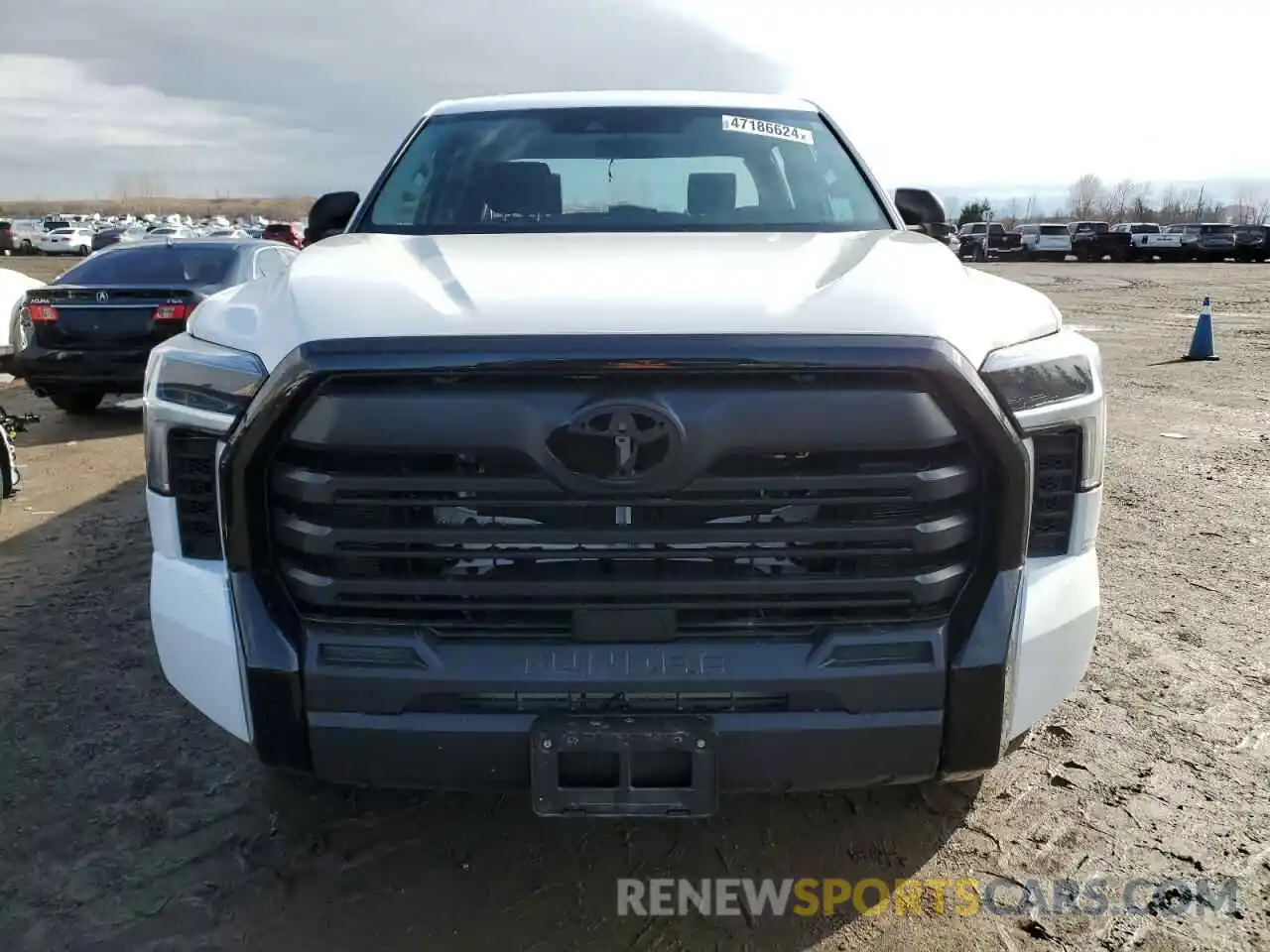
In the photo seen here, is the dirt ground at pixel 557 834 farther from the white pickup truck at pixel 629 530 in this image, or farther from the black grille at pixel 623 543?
the black grille at pixel 623 543

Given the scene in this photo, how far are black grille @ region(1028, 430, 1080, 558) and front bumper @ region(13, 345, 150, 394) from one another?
7.86m

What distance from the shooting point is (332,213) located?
405 centimetres

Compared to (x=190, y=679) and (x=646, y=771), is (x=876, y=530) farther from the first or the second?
(x=190, y=679)

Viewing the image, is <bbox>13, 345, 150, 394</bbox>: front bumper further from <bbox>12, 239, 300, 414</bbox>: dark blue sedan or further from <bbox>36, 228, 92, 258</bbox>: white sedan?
<bbox>36, 228, 92, 258</bbox>: white sedan

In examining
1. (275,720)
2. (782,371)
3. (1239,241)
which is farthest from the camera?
(1239,241)

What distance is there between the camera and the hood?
6.96 feet

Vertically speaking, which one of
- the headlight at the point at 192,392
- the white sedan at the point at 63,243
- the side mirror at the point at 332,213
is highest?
the side mirror at the point at 332,213

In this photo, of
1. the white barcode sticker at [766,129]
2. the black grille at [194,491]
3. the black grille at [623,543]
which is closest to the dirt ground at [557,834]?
the black grille at [623,543]

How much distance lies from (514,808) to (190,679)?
1.04m

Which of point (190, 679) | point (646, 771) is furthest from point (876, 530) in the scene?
point (190, 679)

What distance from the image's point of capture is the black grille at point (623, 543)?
2123 mm

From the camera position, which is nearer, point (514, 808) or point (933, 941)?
point (933, 941)

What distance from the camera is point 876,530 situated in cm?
215

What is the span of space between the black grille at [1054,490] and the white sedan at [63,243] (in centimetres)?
5221
